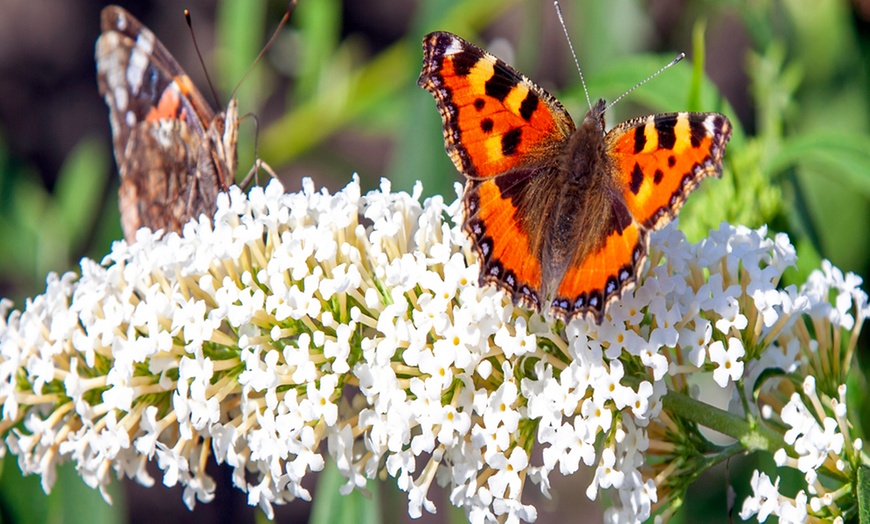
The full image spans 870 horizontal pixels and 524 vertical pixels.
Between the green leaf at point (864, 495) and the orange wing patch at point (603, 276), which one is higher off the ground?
the orange wing patch at point (603, 276)

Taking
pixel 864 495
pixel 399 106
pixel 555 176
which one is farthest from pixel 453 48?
pixel 399 106

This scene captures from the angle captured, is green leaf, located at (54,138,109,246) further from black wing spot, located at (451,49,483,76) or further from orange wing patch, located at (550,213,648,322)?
orange wing patch, located at (550,213,648,322)

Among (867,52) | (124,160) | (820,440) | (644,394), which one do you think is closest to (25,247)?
(124,160)

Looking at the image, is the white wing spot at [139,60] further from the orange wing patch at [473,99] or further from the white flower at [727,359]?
the white flower at [727,359]

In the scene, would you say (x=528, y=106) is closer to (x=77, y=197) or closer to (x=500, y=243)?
(x=500, y=243)

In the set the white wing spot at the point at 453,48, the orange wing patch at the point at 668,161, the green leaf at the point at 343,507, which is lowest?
the green leaf at the point at 343,507

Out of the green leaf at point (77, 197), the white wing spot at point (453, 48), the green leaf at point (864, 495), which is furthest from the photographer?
the green leaf at point (77, 197)

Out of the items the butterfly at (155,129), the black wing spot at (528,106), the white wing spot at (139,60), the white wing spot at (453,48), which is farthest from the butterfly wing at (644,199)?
the white wing spot at (139,60)
